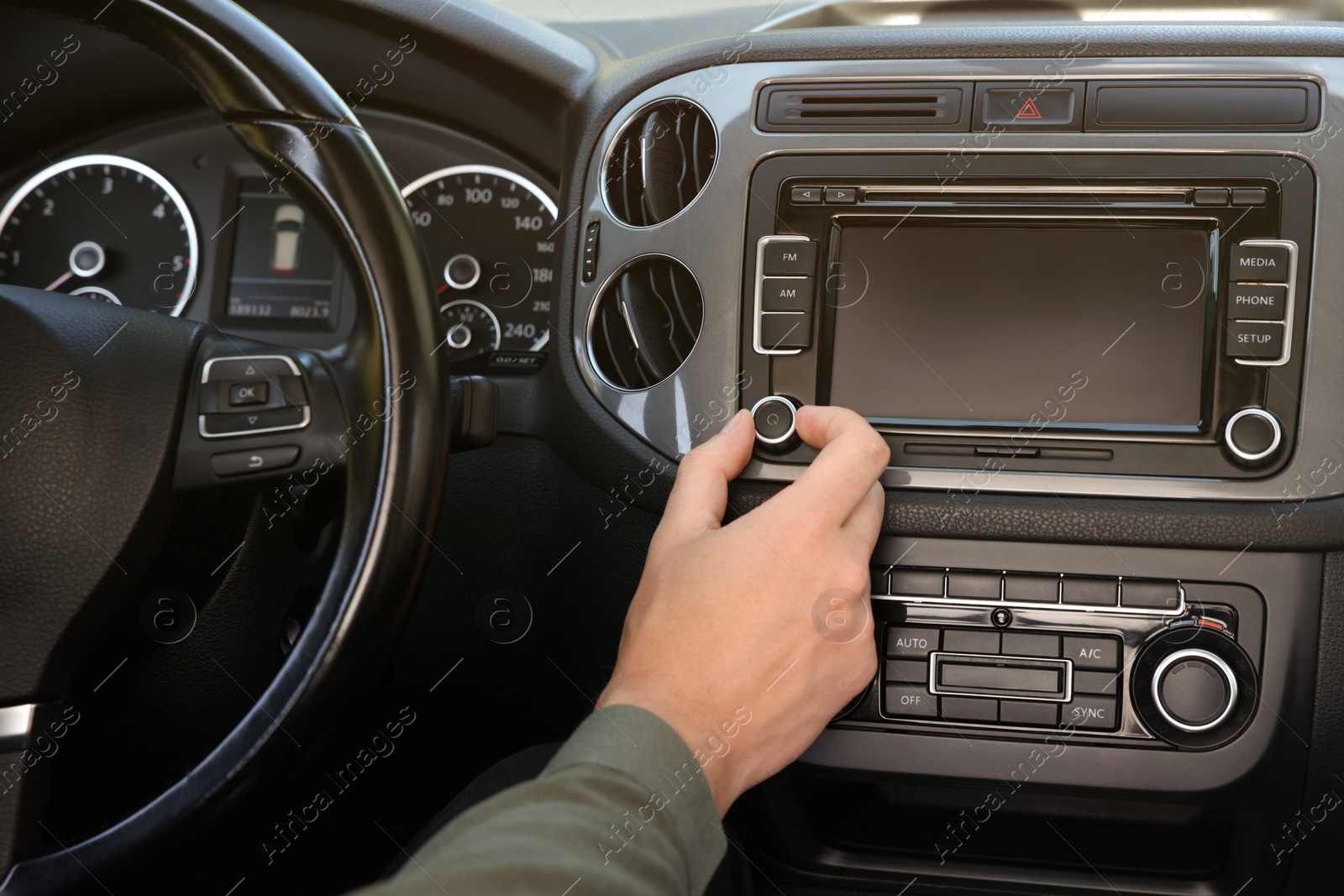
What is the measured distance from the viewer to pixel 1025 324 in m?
0.97

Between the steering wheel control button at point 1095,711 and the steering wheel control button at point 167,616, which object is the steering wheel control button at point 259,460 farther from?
the steering wheel control button at point 1095,711

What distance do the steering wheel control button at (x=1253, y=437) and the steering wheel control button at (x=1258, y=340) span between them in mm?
48

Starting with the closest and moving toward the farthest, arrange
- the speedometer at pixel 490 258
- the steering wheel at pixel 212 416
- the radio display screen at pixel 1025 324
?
the steering wheel at pixel 212 416
the radio display screen at pixel 1025 324
the speedometer at pixel 490 258

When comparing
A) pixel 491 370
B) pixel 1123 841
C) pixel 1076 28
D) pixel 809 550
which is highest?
pixel 1076 28

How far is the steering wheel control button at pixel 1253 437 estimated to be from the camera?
0.91 metres

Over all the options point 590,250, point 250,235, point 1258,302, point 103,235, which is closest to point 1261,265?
point 1258,302

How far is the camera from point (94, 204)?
1384 millimetres

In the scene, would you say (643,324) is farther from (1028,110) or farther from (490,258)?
(1028,110)

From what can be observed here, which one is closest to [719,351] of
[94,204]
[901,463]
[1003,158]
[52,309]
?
[901,463]

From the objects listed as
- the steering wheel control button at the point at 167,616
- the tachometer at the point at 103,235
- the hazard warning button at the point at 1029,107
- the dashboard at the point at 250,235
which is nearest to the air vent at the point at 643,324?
the dashboard at the point at 250,235

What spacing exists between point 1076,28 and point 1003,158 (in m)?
0.15

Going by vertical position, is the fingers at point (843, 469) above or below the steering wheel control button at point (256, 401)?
below

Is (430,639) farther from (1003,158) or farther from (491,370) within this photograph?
(1003,158)

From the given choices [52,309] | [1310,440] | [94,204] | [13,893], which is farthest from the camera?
[94,204]
